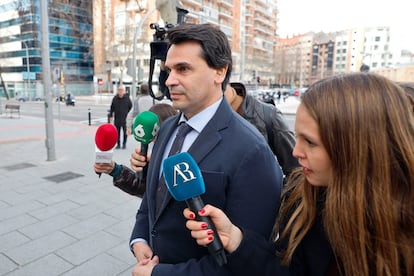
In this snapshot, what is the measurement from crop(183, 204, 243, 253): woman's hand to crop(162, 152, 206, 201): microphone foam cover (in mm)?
60

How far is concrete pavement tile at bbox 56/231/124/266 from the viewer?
3.19 meters

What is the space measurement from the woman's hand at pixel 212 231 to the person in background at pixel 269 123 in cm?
121

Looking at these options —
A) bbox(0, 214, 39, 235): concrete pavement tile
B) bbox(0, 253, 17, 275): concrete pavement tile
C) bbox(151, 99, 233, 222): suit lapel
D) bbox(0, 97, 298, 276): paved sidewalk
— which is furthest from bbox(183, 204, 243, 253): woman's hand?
bbox(0, 214, 39, 235): concrete pavement tile

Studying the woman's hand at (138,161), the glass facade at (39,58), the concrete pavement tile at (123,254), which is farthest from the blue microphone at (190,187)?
A: the glass facade at (39,58)

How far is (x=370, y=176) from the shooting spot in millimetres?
997

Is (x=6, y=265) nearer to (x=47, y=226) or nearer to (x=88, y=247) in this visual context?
(x=88, y=247)

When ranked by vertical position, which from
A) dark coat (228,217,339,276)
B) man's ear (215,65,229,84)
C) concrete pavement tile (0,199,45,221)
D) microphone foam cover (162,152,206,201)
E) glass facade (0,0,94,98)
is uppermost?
glass facade (0,0,94,98)

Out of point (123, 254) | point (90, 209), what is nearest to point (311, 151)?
point (123, 254)

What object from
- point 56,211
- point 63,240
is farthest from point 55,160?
point 63,240

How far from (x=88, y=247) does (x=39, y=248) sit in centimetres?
51

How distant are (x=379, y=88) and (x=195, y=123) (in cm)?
78

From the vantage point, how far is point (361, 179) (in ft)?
3.27

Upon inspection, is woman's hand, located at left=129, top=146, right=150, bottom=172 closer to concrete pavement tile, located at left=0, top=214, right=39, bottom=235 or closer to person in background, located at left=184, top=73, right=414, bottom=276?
person in background, located at left=184, top=73, right=414, bottom=276

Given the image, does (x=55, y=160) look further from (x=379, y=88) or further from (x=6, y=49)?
(x=6, y=49)
